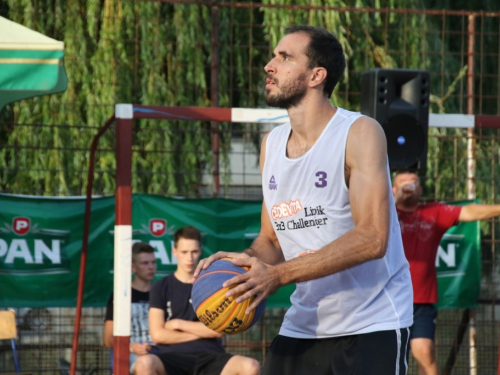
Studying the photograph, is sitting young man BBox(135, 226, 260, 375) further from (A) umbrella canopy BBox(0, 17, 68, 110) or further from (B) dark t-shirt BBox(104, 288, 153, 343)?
(A) umbrella canopy BBox(0, 17, 68, 110)

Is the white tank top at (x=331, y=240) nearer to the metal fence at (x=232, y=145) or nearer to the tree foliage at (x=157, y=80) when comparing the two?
the metal fence at (x=232, y=145)

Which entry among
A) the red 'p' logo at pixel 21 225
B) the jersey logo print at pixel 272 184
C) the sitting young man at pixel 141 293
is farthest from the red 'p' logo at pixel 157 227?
the jersey logo print at pixel 272 184

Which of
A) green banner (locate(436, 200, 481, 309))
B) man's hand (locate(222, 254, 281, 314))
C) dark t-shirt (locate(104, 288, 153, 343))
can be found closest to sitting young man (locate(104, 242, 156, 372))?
dark t-shirt (locate(104, 288, 153, 343))

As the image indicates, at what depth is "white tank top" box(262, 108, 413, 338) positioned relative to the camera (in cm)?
355

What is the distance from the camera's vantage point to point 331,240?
3566mm

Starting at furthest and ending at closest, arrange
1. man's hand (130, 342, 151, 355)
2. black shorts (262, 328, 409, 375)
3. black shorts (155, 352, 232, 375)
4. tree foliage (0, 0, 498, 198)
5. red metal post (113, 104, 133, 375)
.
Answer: tree foliage (0, 0, 498, 198)
man's hand (130, 342, 151, 355)
black shorts (155, 352, 232, 375)
red metal post (113, 104, 133, 375)
black shorts (262, 328, 409, 375)

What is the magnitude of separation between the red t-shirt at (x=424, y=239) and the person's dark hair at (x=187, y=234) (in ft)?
5.66

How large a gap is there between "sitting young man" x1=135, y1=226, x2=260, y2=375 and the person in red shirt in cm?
165

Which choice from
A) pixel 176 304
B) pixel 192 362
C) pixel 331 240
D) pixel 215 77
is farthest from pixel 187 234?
pixel 331 240

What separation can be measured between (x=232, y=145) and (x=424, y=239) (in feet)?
8.09

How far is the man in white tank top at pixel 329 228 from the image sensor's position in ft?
11.1

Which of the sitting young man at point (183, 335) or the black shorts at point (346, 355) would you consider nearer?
the black shorts at point (346, 355)

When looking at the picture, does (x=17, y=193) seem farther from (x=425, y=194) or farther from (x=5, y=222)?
(x=425, y=194)

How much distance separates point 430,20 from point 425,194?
193cm
